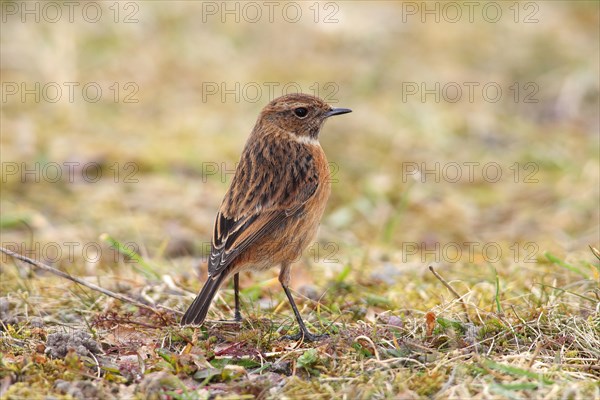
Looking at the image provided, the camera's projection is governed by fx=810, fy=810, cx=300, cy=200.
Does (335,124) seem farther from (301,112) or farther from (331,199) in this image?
(301,112)

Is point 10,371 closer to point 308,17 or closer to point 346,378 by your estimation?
point 346,378

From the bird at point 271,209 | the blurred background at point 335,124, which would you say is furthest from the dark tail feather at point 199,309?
the blurred background at point 335,124

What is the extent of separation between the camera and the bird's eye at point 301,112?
7.59 metres

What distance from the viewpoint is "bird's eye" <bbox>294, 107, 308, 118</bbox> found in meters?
7.59

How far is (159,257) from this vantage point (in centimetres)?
818

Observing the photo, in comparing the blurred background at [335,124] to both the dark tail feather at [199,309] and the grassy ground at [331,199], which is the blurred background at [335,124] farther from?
the dark tail feather at [199,309]

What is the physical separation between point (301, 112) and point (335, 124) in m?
5.45

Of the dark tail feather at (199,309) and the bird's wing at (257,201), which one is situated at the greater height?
the bird's wing at (257,201)

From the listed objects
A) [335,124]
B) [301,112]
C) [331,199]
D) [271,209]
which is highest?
[301,112]

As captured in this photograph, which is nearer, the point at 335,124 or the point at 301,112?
the point at 301,112

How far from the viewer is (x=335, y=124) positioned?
13008mm

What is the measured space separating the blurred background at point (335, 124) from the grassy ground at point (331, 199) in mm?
43

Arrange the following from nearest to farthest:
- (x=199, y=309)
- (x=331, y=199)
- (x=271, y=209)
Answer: (x=199, y=309) → (x=271, y=209) → (x=331, y=199)

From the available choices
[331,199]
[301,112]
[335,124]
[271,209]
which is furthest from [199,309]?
[335,124]
